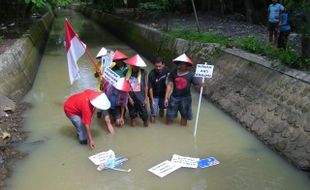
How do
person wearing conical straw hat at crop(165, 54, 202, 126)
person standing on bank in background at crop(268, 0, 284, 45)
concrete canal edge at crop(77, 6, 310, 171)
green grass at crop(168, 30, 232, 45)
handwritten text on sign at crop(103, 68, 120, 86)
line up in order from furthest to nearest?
person standing on bank in background at crop(268, 0, 284, 45) → green grass at crop(168, 30, 232, 45) → person wearing conical straw hat at crop(165, 54, 202, 126) → handwritten text on sign at crop(103, 68, 120, 86) → concrete canal edge at crop(77, 6, 310, 171)

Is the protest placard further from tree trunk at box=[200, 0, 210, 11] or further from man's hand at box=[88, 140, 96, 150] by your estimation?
tree trunk at box=[200, 0, 210, 11]

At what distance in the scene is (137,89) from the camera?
7754mm

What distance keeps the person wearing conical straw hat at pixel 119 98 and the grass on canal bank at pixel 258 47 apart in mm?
3456

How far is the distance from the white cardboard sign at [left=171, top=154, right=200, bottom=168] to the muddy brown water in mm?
135

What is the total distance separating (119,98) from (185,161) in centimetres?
212

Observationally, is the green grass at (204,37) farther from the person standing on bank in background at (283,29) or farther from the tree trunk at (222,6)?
the tree trunk at (222,6)

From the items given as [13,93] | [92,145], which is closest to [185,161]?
[92,145]

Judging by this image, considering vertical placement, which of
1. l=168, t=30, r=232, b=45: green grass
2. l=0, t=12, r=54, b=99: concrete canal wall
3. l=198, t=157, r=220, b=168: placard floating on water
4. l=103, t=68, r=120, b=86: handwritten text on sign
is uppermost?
l=168, t=30, r=232, b=45: green grass

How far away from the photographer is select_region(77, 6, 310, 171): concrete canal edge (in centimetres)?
646

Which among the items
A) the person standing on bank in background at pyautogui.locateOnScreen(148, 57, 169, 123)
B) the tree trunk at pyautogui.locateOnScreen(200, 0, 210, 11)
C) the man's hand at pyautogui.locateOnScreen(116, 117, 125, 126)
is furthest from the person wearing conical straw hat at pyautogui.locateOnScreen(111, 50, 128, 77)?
the tree trunk at pyautogui.locateOnScreen(200, 0, 210, 11)

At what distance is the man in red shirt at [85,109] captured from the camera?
666 cm

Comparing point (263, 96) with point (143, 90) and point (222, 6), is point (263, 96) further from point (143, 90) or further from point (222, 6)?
point (222, 6)

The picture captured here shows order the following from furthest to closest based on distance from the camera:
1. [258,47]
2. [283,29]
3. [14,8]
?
[14,8]
[283,29]
[258,47]

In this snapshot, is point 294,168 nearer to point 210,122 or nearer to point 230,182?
point 230,182
